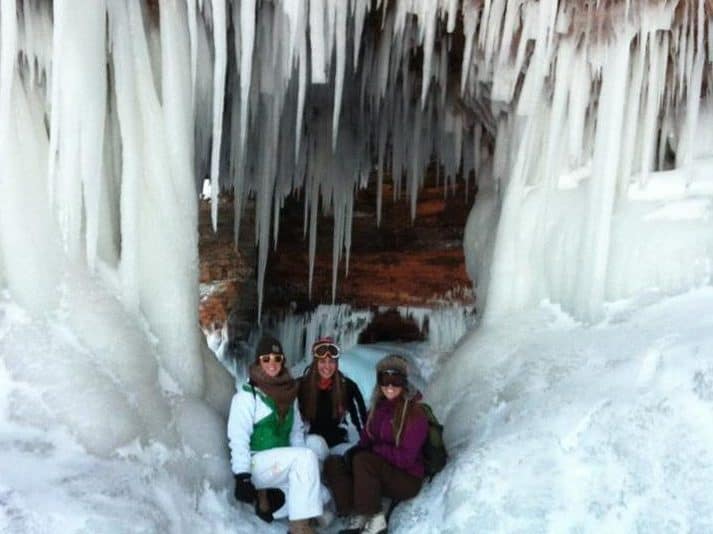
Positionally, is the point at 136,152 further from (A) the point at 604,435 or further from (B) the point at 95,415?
(A) the point at 604,435

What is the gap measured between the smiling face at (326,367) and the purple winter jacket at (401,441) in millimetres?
406

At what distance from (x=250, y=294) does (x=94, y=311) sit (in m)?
7.00

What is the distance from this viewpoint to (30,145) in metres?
4.21

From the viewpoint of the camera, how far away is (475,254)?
22.6ft

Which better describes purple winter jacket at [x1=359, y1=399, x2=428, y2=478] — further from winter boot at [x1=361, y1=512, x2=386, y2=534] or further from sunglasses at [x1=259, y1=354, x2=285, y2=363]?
sunglasses at [x1=259, y1=354, x2=285, y2=363]

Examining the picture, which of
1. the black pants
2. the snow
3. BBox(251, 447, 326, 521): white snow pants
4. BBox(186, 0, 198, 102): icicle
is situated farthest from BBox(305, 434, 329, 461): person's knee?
BBox(186, 0, 198, 102): icicle

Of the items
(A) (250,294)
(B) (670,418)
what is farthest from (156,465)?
(A) (250,294)

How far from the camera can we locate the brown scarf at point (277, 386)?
3.92 m

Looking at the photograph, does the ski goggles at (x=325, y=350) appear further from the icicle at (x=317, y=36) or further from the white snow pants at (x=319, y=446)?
the icicle at (x=317, y=36)

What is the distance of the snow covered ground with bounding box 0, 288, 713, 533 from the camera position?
3258mm

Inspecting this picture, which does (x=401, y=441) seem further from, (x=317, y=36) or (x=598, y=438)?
(x=317, y=36)

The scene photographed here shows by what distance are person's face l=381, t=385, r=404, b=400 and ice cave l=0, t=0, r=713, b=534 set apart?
47 cm

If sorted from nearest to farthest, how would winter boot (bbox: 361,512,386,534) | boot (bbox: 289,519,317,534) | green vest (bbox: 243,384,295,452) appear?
boot (bbox: 289,519,317,534), winter boot (bbox: 361,512,386,534), green vest (bbox: 243,384,295,452)

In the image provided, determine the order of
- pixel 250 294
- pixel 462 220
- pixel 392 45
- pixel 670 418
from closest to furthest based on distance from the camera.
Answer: pixel 670 418, pixel 392 45, pixel 462 220, pixel 250 294
